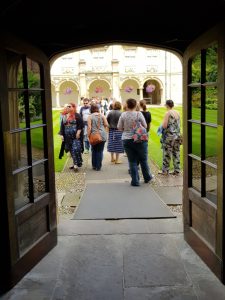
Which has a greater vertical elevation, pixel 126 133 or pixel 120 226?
pixel 126 133

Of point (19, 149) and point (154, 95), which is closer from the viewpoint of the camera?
point (19, 149)

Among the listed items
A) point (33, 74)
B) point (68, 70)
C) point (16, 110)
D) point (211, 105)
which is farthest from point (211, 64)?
point (68, 70)

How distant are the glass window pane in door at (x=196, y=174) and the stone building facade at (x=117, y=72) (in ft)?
147

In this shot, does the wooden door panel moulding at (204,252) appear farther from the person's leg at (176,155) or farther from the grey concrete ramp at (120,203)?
the person's leg at (176,155)

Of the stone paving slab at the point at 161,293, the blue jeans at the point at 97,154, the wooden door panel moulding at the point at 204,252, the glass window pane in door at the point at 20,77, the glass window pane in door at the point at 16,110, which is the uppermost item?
the glass window pane in door at the point at 20,77

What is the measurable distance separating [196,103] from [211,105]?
0.47 meters

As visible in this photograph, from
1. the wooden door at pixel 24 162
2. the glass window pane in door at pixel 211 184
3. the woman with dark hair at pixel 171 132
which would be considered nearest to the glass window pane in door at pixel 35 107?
the wooden door at pixel 24 162

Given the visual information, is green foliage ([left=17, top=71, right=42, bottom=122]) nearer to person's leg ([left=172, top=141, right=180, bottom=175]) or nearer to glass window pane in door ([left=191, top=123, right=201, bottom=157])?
glass window pane in door ([left=191, top=123, right=201, bottom=157])

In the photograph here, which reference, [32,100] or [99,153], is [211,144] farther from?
[99,153]

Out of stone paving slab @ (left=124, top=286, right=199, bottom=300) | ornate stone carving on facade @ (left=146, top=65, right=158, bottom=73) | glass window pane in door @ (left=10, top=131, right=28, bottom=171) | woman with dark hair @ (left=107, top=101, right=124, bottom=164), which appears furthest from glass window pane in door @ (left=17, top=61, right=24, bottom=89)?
ornate stone carving on facade @ (left=146, top=65, right=158, bottom=73)

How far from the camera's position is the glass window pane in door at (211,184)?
13.3 ft

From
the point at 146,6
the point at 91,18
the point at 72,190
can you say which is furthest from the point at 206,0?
the point at 72,190

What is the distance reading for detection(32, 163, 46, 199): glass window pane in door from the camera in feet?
14.6

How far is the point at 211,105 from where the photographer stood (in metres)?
4.17
